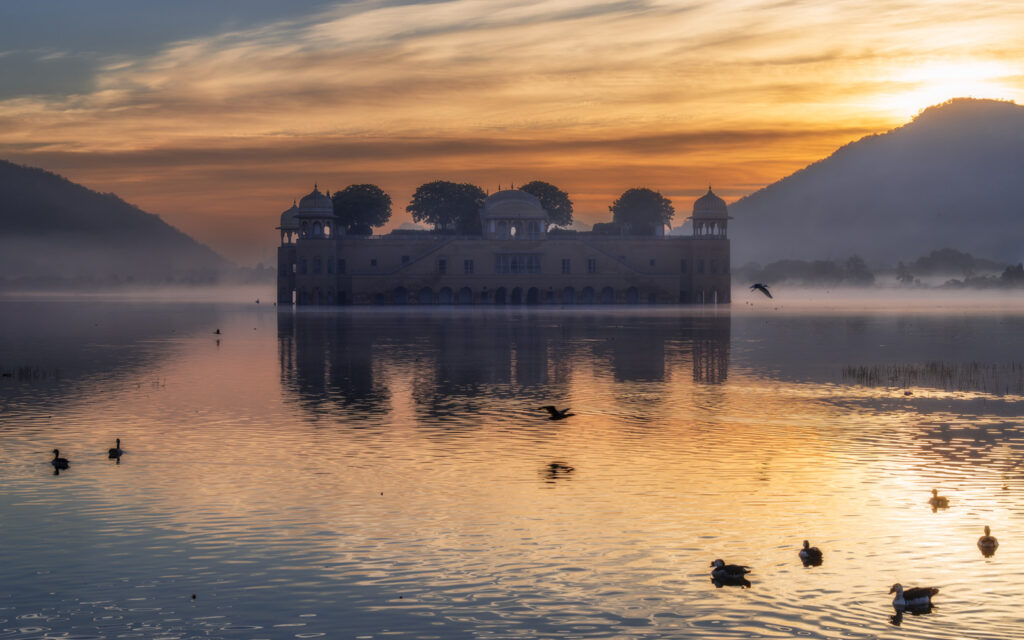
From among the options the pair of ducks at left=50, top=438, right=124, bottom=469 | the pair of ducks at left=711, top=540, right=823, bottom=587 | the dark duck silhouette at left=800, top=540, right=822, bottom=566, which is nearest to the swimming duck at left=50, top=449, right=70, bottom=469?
the pair of ducks at left=50, top=438, right=124, bottom=469

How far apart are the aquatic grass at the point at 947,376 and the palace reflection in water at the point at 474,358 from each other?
5.88m

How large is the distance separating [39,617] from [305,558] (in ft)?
13.5

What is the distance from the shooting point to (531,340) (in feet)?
247

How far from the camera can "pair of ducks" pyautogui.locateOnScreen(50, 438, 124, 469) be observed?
26047 mm

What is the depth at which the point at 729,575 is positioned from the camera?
17.2 meters

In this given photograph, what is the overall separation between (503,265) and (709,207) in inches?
1208

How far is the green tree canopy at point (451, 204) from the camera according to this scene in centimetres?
18175

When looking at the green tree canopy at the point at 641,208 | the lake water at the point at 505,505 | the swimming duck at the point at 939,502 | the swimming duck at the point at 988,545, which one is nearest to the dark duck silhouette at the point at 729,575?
the lake water at the point at 505,505

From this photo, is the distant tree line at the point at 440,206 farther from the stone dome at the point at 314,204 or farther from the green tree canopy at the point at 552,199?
the stone dome at the point at 314,204

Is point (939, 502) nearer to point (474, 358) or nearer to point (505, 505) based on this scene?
point (505, 505)

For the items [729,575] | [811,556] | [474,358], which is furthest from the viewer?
[474,358]

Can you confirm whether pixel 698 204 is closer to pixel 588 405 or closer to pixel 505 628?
pixel 588 405

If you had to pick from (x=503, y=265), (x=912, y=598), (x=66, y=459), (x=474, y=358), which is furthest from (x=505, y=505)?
(x=503, y=265)

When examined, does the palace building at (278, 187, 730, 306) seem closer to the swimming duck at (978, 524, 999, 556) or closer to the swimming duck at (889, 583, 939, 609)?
the swimming duck at (978, 524, 999, 556)
